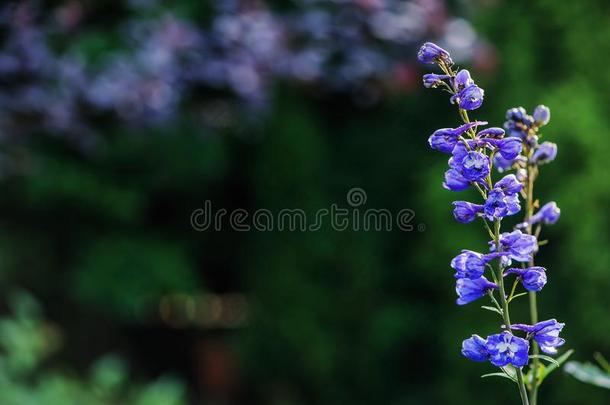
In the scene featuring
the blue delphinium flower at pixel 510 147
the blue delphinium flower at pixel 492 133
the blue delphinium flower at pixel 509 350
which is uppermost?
the blue delphinium flower at pixel 492 133

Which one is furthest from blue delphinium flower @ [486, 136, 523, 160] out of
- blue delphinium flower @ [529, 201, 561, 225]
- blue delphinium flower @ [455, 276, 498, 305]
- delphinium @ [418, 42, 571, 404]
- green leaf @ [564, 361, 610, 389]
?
green leaf @ [564, 361, 610, 389]

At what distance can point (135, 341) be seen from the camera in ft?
28.6

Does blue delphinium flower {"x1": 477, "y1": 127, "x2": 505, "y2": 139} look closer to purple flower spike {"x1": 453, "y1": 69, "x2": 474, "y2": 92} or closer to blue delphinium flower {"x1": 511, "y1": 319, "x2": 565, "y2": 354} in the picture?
purple flower spike {"x1": 453, "y1": 69, "x2": 474, "y2": 92}

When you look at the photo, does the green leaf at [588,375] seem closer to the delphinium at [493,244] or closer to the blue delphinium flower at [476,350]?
the delphinium at [493,244]

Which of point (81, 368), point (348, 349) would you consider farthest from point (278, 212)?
point (81, 368)

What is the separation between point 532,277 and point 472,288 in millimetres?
101

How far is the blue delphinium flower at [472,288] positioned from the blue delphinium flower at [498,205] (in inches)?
4.4

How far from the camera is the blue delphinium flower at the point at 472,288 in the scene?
125 centimetres

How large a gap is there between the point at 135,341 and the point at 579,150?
5.84 m

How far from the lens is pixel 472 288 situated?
1.26 meters

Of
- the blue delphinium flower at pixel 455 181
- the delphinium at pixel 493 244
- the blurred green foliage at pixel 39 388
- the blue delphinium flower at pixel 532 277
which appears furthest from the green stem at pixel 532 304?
the blurred green foliage at pixel 39 388

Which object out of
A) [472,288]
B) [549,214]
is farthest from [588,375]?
[472,288]

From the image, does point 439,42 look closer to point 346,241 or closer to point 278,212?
point 346,241

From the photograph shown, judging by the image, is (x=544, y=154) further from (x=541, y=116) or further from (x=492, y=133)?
(x=492, y=133)
